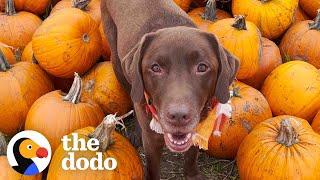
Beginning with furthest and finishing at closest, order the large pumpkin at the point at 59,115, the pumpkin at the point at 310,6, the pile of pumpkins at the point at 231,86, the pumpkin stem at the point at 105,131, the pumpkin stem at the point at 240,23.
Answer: the pumpkin at the point at 310,6
the pumpkin stem at the point at 240,23
the large pumpkin at the point at 59,115
the pile of pumpkins at the point at 231,86
the pumpkin stem at the point at 105,131

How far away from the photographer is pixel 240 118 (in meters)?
4.88

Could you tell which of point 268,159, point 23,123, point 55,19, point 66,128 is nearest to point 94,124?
point 66,128

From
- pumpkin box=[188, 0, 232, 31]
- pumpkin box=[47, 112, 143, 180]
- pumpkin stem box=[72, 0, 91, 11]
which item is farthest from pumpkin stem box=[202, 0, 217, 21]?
pumpkin box=[47, 112, 143, 180]

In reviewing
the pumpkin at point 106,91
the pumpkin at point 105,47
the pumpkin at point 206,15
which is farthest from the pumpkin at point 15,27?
the pumpkin at point 206,15

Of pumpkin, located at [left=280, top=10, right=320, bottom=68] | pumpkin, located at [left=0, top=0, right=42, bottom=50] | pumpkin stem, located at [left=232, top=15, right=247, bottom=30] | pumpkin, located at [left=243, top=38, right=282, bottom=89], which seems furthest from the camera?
pumpkin, located at [left=0, top=0, right=42, bottom=50]

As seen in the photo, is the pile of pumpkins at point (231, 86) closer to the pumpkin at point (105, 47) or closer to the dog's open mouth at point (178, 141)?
the pumpkin at point (105, 47)

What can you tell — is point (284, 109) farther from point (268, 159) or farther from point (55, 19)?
point (55, 19)

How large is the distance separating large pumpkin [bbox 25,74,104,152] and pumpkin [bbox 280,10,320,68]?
90.1 inches

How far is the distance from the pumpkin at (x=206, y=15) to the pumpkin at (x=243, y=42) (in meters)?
0.51

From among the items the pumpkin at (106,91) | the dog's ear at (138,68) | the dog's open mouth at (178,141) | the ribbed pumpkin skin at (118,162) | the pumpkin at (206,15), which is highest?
the dog's ear at (138,68)

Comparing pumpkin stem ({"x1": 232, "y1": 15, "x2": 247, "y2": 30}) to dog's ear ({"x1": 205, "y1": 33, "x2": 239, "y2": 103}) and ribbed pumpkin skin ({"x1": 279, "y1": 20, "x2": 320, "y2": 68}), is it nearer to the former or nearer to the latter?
ribbed pumpkin skin ({"x1": 279, "y1": 20, "x2": 320, "y2": 68})

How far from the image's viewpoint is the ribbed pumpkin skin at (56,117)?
464 cm

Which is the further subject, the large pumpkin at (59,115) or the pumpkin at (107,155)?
the large pumpkin at (59,115)

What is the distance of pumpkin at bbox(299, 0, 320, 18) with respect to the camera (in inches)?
241
